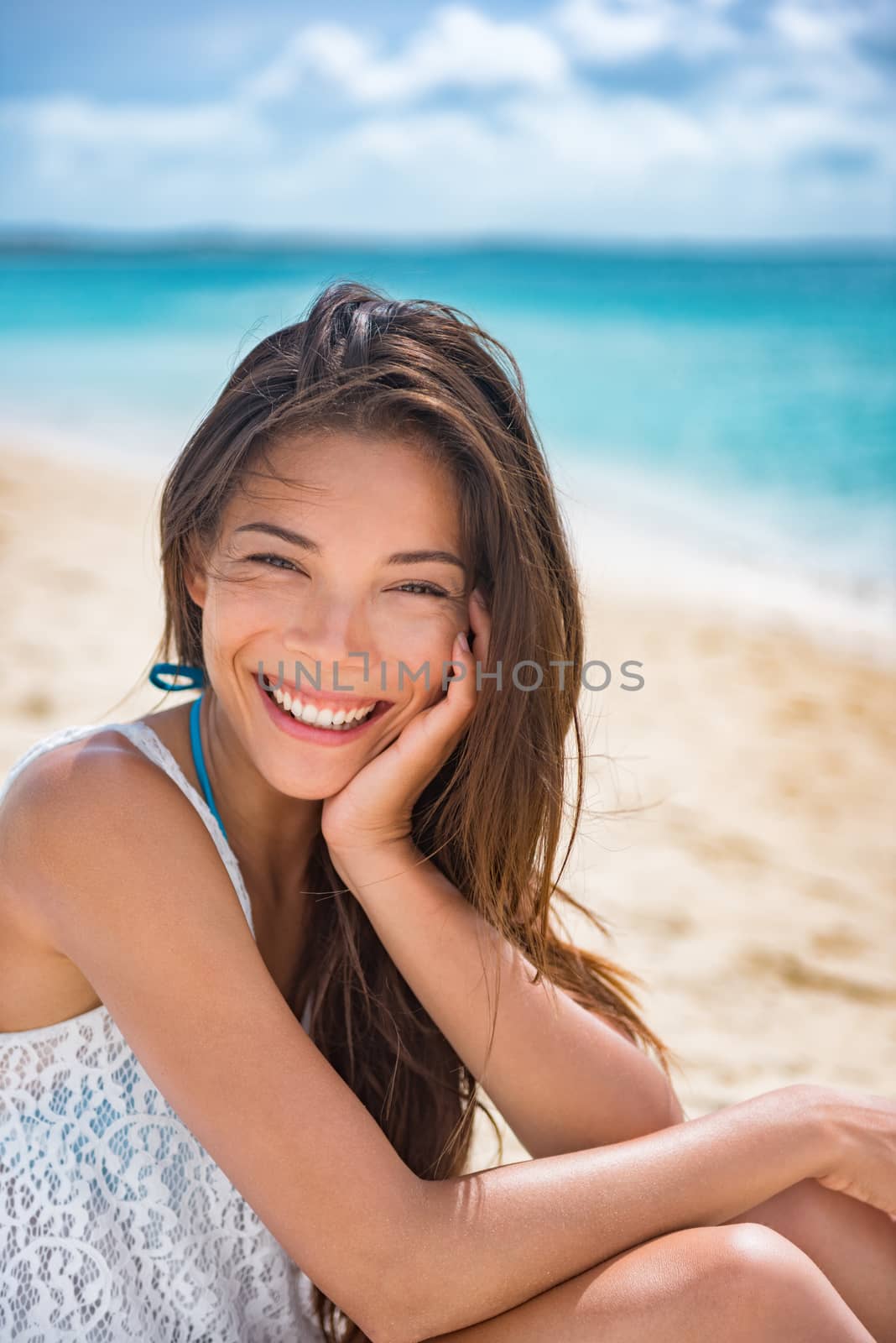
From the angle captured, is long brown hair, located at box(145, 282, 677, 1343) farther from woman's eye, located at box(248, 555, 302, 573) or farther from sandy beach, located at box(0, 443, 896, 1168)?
sandy beach, located at box(0, 443, 896, 1168)

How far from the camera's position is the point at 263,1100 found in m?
1.66

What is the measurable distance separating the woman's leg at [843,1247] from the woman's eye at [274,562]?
52.3 inches

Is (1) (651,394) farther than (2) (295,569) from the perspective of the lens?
Yes

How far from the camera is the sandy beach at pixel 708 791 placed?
3830 millimetres

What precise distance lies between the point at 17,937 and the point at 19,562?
651cm

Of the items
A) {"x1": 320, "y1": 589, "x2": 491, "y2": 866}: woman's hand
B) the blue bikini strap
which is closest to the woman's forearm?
{"x1": 320, "y1": 589, "x2": 491, "y2": 866}: woman's hand

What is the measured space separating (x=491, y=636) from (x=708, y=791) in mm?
4056

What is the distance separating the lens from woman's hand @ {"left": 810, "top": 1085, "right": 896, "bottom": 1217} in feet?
6.62

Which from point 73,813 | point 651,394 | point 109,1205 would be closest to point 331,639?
point 73,813

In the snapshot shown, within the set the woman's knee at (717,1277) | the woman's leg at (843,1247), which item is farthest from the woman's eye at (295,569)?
the woman's leg at (843,1247)

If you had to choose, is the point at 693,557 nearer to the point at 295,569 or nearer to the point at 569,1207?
the point at 295,569

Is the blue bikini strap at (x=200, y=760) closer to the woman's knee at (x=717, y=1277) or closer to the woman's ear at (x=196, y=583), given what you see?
the woman's ear at (x=196, y=583)

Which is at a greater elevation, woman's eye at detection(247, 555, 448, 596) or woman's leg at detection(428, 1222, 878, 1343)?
woman's eye at detection(247, 555, 448, 596)

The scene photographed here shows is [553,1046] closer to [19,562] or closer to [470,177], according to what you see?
[19,562]
